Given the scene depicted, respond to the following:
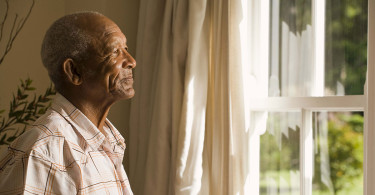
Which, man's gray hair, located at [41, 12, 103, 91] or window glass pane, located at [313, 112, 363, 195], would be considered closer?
man's gray hair, located at [41, 12, 103, 91]

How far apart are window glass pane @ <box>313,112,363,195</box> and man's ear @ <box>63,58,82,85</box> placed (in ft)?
3.36

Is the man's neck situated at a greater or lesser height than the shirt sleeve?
greater

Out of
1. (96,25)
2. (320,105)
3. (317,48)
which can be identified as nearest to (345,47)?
(317,48)

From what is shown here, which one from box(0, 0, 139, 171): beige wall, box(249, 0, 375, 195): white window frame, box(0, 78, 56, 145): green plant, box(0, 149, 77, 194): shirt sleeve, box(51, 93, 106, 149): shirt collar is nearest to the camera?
box(0, 149, 77, 194): shirt sleeve

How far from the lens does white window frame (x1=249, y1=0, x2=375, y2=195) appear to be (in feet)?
5.21

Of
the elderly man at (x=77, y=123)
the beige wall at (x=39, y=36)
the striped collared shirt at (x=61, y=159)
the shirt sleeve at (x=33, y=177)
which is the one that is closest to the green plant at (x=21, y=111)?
the beige wall at (x=39, y=36)

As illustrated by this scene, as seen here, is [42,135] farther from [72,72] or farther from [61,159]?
[72,72]

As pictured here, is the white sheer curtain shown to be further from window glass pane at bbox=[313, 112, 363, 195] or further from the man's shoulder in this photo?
the man's shoulder

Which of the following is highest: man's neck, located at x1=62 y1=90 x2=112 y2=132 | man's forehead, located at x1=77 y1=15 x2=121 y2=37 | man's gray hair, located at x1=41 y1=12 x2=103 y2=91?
man's forehead, located at x1=77 y1=15 x2=121 y2=37

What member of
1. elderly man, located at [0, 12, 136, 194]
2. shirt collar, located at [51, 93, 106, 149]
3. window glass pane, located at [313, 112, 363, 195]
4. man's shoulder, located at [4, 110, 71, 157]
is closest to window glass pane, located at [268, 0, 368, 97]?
window glass pane, located at [313, 112, 363, 195]

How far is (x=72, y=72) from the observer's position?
1296 mm

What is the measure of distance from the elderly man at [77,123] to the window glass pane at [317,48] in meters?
0.84

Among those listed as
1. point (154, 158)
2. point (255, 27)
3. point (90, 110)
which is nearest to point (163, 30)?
point (255, 27)

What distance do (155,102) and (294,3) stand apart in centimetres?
77
